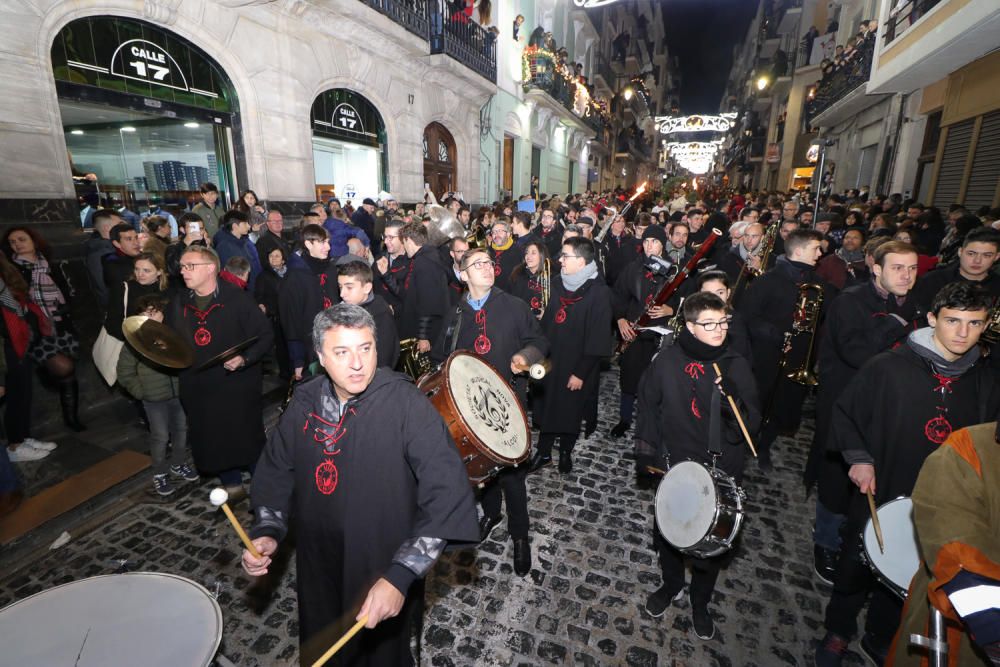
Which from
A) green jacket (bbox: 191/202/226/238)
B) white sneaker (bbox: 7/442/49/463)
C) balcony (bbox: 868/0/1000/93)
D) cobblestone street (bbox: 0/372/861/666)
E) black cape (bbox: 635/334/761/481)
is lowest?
cobblestone street (bbox: 0/372/861/666)

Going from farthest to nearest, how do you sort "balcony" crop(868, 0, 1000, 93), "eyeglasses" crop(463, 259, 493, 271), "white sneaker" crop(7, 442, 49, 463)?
"balcony" crop(868, 0, 1000, 93), "white sneaker" crop(7, 442, 49, 463), "eyeglasses" crop(463, 259, 493, 271)

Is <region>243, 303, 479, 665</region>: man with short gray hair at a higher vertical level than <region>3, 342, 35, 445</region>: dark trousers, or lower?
higher

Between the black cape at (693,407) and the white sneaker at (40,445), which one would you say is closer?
the black cape at (693,407)

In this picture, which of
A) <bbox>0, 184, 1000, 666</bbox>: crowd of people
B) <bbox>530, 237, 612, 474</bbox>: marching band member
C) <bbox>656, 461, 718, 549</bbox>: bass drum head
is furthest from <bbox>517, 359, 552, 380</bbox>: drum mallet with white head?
<bbox>530, 237, 612, 474</bbox>: marching band member

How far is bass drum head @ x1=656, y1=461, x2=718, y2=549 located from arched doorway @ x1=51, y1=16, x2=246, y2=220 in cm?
966

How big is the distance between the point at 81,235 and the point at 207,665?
24.9 feet

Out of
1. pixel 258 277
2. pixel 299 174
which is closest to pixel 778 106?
pixel 299 174

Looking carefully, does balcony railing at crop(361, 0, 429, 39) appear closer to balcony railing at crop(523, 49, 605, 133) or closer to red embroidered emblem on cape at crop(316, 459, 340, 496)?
balcony railing at crop(523, 49, 605, 133)

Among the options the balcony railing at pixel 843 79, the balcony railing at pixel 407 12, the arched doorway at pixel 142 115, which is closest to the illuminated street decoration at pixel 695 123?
the balcony railing at pixel 843 79

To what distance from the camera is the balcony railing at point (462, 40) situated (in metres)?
14.2

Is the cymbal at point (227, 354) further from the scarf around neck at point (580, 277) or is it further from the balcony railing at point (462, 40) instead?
the balcony railing at point (462, 40)

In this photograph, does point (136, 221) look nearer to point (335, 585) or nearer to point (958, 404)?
point (335, 585)

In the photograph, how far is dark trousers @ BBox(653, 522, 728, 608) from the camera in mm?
3199

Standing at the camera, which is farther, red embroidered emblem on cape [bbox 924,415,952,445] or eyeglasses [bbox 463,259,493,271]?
eyeglasses [bbox 463,259,493,271]
